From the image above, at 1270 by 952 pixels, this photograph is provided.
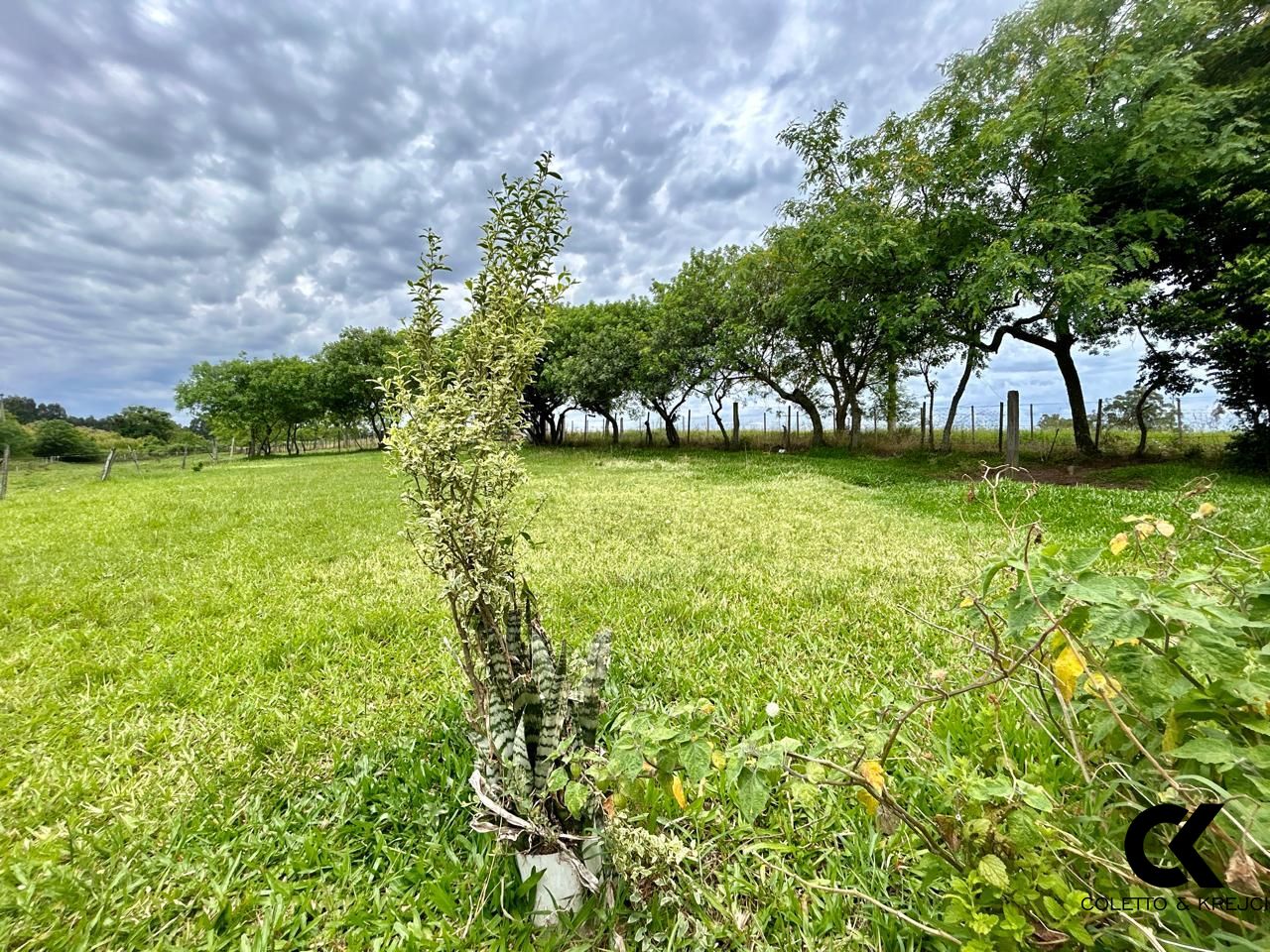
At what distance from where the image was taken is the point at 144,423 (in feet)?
188

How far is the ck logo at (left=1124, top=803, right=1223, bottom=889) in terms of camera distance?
0.75 m

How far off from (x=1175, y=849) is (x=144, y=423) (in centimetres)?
8080

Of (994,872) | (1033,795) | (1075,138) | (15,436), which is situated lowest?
(994,872)

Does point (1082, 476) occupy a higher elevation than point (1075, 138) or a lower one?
lower

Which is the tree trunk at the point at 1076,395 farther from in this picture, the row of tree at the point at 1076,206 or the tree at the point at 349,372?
the tree at the point at 349,372

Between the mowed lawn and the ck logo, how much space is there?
1.26ft

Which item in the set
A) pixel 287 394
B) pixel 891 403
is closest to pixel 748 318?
pixel 891 403

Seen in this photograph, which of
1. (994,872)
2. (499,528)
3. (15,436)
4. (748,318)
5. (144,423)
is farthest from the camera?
(144,423)

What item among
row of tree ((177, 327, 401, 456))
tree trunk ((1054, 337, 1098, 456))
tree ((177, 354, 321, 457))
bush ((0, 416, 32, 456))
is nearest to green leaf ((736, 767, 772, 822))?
tree trunk ((1054, 337, 1098, 456))

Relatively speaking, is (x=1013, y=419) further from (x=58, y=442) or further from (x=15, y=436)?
(x=15, y=436)

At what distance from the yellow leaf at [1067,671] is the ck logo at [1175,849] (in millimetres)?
208

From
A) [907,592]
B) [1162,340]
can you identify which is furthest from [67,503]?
[1162,340]

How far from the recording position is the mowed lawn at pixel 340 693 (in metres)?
1.50

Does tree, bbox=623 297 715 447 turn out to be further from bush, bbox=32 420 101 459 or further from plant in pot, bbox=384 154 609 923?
bush, bbox=32 420 101 459
